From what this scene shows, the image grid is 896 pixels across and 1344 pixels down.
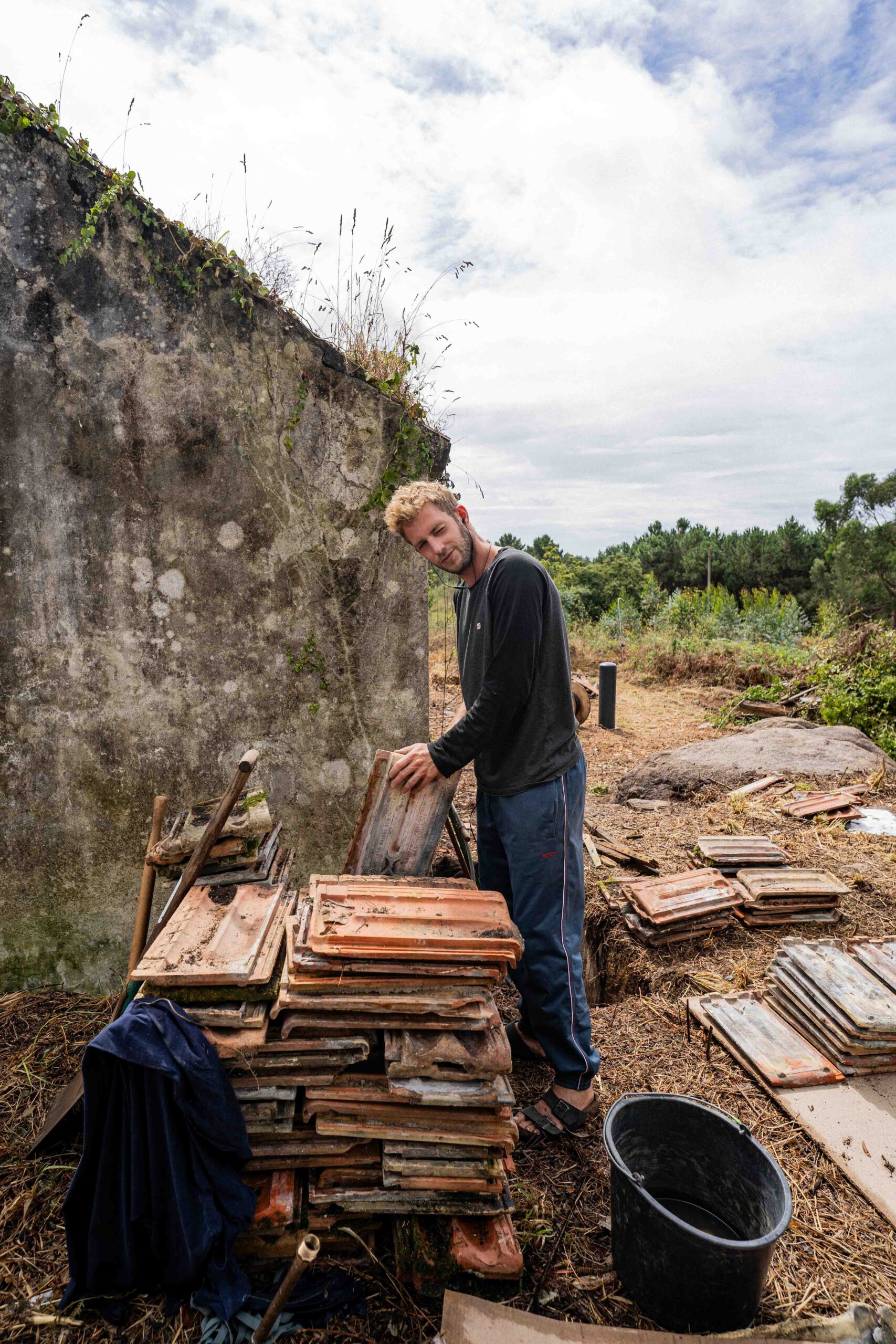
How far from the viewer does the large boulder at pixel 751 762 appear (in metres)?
7.55

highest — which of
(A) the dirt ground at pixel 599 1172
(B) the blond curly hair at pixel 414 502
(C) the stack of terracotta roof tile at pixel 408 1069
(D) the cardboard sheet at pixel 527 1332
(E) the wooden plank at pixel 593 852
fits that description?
(B) the blond curly hair at pixel 414 502

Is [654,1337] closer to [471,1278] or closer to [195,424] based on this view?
[471,1278]

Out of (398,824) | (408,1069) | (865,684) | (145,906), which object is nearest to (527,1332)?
(408,1069)

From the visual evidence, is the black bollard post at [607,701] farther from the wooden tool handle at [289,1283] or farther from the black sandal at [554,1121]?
the wooden tool handle at [289,1283]

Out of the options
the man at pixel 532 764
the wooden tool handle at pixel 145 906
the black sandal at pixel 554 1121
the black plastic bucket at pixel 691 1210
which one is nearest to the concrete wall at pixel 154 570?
the wooden tool handle at pixel 145 906

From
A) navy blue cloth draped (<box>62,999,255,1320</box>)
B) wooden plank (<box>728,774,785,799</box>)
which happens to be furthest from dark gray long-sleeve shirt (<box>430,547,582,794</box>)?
wooden plank (<box>728,774,785,799</box>)

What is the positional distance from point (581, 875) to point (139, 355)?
129 inches

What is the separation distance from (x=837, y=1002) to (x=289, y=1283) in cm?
272

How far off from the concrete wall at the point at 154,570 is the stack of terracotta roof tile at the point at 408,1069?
180cm

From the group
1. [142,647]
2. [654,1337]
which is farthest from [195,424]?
[654,1337]

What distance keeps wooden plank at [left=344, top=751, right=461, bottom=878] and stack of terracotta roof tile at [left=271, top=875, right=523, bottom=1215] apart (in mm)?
760

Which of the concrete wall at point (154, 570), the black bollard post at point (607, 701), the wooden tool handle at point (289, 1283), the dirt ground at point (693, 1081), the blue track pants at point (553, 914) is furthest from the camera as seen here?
Result: the black bollard post at point (607, 701)

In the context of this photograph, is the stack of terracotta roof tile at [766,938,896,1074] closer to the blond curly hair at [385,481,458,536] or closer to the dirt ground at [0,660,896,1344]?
the dirt ground at [0,660,896,1344]

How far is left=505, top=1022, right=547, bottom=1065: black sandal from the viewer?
131 inches
